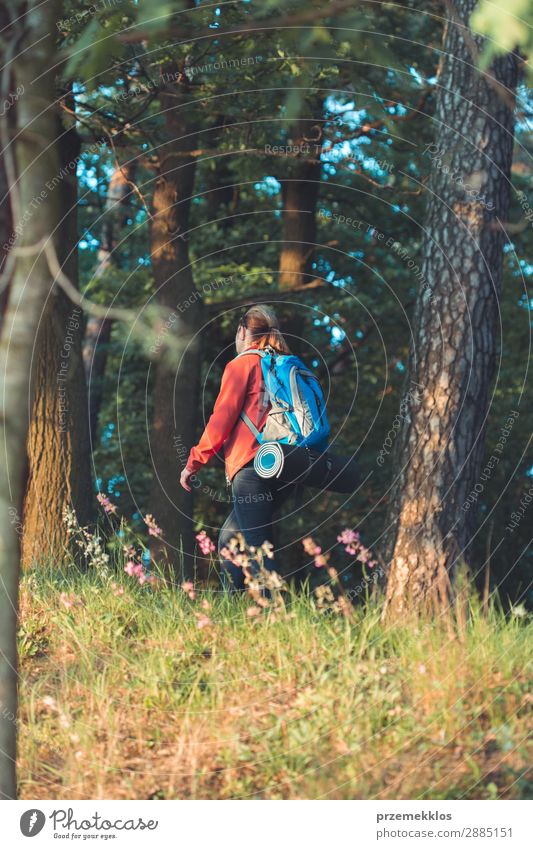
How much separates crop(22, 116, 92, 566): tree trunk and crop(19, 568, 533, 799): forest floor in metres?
1.60

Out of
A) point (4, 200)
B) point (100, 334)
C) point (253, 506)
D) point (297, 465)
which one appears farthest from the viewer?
point (100, 334)

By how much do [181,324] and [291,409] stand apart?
14.1 ft

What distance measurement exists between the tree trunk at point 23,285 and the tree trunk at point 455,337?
275 cm

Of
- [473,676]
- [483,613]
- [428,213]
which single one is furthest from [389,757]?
[428,213]

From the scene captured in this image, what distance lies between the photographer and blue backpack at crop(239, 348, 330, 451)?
573 cm

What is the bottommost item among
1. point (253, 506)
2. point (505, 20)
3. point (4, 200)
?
point (253, 506)

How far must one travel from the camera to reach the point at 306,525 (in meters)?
15.1

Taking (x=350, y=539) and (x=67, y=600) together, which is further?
(x=67, y=600)

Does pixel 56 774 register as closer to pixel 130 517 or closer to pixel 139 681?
pixel 139 681

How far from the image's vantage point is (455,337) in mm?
6004

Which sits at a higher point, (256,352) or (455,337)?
(455,337)

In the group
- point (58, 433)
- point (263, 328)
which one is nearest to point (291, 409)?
point (263, 328)

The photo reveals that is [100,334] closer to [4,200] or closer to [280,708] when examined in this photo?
[4,200]

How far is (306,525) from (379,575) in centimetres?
888
